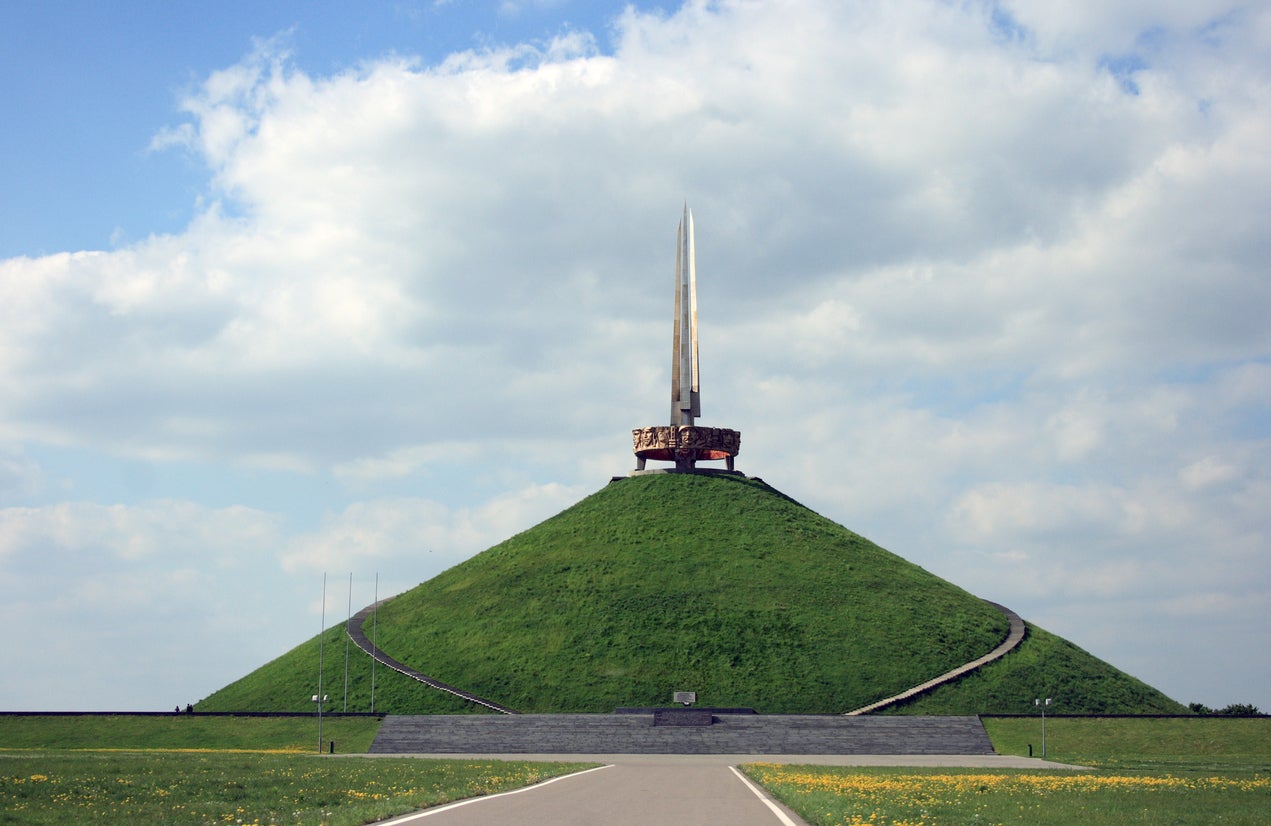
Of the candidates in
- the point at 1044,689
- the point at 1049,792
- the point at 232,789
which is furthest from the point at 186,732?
the point at 1044,689

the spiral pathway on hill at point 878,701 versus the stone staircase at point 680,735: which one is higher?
the spiral pathway on hill at point 878,701

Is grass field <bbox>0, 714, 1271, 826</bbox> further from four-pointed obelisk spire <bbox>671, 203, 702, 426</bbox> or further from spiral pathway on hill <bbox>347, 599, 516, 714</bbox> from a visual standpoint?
four-pointed obelisk spire <bbox>671, 203, 702, 426</bbox>

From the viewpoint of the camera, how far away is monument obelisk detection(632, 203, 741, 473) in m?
98.7

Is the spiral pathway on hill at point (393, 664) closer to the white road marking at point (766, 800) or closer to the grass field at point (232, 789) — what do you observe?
the grass field at point (232, 789)

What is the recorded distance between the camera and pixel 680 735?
190ft

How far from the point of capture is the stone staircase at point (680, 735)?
2231 inches

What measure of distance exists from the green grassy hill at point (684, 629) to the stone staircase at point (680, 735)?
915cm

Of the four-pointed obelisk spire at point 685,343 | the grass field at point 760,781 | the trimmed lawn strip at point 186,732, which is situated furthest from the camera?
the four-pointed obelisk spire at point 685,343

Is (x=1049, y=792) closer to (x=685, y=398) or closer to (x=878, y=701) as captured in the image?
(x=878, y=701)

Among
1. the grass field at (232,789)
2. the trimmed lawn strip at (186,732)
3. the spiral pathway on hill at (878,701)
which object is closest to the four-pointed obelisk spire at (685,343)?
the spiral pathway on hill at (878,701)

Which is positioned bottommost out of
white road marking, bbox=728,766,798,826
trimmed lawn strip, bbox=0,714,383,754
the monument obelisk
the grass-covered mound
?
trimmed lawn strip, bbox=0,714,383,754

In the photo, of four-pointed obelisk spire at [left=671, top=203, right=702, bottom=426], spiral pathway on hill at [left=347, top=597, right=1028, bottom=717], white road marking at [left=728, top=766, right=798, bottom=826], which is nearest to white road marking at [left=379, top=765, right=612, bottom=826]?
white road marking at [left=728, top=766, right=798, bottom=826]

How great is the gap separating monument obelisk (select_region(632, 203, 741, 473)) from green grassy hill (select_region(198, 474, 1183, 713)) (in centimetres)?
486

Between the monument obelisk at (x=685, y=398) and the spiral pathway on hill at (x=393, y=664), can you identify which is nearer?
the spiral pathway on hill at (x=393, y=664)
